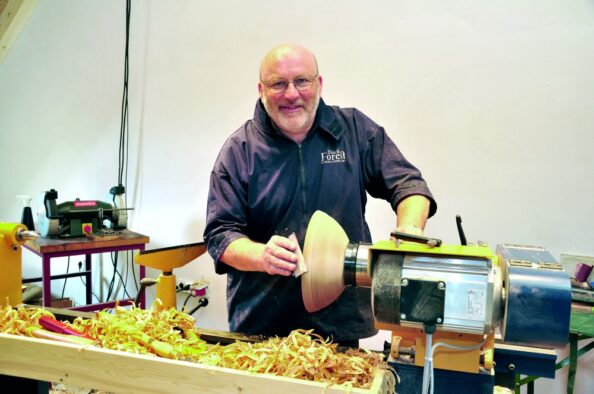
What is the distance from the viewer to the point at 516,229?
7.77 ft

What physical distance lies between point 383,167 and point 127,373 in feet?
3.39

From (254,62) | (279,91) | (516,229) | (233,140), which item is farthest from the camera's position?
(254,62)

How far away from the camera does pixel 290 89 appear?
157 cm

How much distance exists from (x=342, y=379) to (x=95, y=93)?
3618mm

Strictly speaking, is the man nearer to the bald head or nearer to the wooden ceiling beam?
the bald head

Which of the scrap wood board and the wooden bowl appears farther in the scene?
the wooden bowl

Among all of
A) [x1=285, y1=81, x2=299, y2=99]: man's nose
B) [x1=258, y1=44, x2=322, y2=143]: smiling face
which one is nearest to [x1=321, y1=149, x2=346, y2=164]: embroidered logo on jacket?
[x1=258, y1=44, x2=322, y2=143]: smiling face

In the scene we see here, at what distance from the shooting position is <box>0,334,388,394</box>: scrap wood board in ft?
3.08

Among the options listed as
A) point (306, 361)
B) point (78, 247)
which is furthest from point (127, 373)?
point (78, 247)

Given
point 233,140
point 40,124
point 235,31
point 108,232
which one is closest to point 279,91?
point 233,140

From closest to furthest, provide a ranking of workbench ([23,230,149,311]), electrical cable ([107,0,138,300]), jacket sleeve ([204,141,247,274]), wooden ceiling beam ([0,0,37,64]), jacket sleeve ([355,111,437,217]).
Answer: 1. jacket sleeve ([204,141,247,274])
2. jacket sleeve ([355,111,437,217])
3. workbench ([23,230,149,311])
4. electrical cable ([107,0,138,300])
5. wooden ceiling beam ([0,0,37,64])

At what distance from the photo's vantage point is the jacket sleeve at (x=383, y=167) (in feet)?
5.24

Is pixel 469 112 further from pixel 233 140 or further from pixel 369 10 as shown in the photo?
pixel 233 140

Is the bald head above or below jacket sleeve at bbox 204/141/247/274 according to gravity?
above
